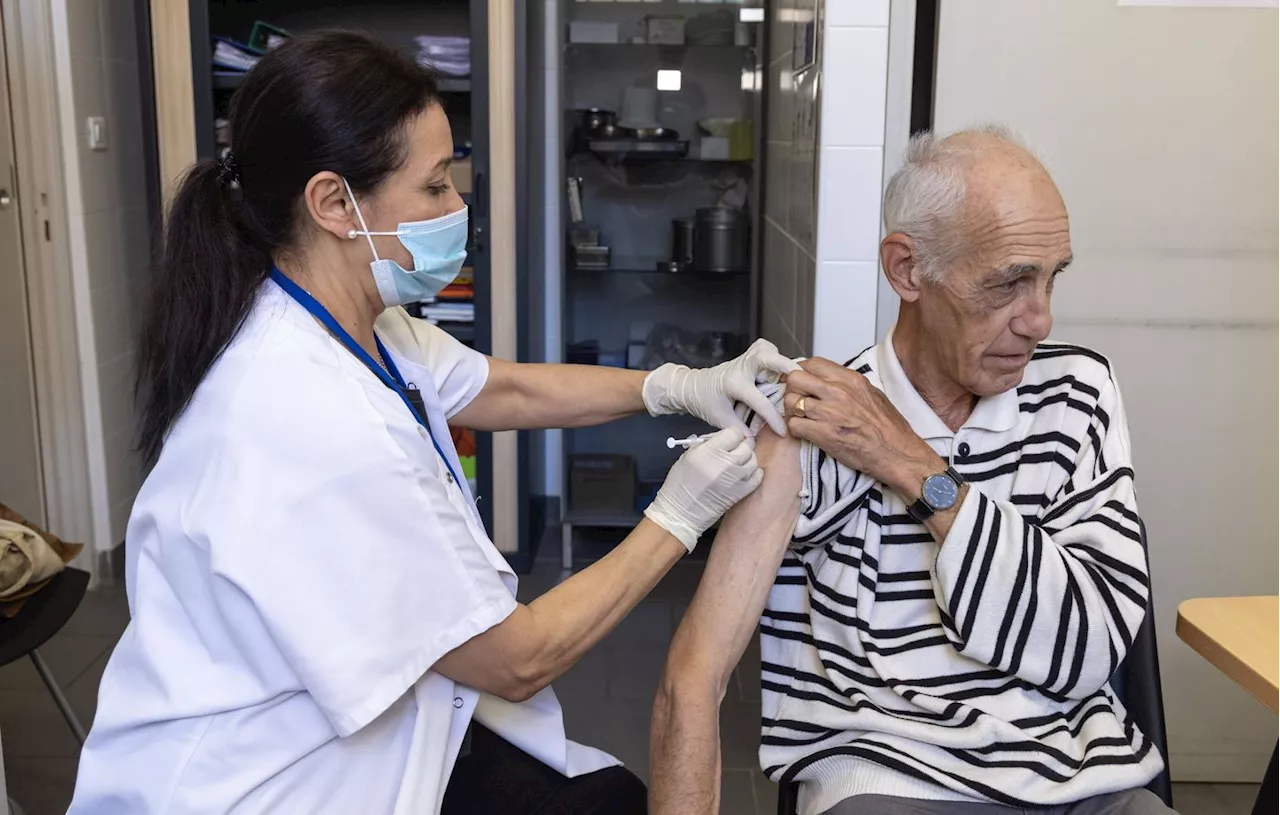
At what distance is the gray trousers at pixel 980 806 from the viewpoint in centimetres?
122

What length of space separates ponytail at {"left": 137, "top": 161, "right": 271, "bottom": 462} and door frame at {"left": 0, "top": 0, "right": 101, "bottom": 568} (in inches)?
78.4

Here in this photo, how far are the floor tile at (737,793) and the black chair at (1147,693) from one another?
847 millimetres

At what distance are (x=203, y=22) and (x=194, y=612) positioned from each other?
2.38m

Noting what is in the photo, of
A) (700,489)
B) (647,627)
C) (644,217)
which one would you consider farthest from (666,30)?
(700,489)

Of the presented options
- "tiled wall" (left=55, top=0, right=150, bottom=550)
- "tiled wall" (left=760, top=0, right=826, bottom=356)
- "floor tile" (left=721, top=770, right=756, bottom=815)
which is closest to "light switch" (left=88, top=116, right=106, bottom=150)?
"tiled wall" (left=55, top=0, right=150, bottom=550)

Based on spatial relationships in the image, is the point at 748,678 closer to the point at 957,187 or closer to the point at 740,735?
the point at 740,735

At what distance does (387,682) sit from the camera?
42.1 inches

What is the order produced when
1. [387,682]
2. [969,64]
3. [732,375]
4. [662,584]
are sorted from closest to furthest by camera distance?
[387,682] < [732,375] < [969,64] < [662,584]

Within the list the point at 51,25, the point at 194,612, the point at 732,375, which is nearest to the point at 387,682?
the point at 194,612

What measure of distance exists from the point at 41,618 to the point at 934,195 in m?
1.61

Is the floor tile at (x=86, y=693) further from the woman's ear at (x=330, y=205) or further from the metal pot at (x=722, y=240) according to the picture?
the metal pot at (x=722, y=240)

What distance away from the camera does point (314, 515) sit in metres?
1.05

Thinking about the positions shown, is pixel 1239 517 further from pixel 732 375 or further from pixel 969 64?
pixel 732 375

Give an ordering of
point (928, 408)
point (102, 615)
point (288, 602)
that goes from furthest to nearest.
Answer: point (102, 615)
point (928, 408)
point (288, 602)
